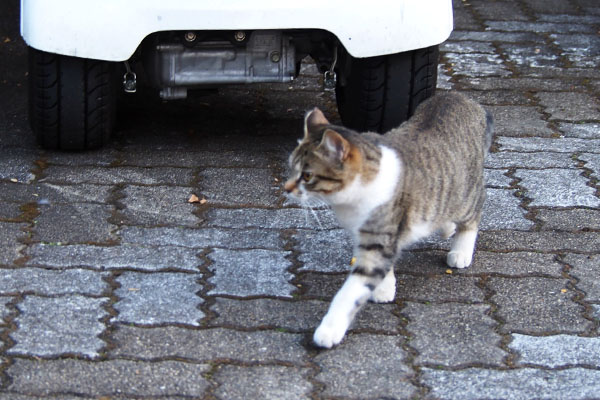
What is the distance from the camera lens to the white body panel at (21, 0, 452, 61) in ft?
13.9

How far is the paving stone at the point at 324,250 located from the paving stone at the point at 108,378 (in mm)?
882

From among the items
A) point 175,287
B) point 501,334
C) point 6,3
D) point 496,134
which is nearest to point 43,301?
point 175,287

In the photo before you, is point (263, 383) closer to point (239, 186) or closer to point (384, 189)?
point (384, 189)

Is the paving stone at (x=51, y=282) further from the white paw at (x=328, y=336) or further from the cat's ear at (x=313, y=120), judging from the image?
the cat's ear at (x=313, y=120)

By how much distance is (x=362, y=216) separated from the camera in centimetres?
334

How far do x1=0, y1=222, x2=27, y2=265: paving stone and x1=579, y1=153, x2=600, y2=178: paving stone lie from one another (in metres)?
2.73

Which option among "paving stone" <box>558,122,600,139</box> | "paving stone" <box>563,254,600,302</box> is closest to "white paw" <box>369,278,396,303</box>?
"paving stone" <box>563,254,600,302</box>

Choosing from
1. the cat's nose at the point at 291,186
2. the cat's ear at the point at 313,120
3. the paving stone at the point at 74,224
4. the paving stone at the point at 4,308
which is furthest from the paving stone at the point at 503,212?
the paving stone at the point at 4,308

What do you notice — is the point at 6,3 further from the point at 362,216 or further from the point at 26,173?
the point at 362,216

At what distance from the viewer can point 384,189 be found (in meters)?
3.34

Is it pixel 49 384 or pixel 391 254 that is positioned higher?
pixel 391 254

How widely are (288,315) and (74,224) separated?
1152 millimetres

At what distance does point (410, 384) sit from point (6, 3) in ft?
17.7

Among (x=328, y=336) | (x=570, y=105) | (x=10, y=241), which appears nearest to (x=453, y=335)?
(x=328, y=336)
